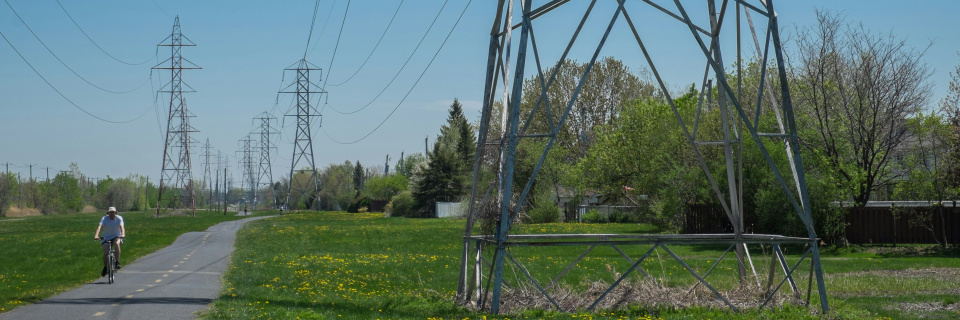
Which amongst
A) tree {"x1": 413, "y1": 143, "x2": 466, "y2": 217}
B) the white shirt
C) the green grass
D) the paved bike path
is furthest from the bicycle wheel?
tree {"x1": 413, "y1": 143, "x2": 466, "y2": 217}

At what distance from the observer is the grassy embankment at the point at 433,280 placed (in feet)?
39.9

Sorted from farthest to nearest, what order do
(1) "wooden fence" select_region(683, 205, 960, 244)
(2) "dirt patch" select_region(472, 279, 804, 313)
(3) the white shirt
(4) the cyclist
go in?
(1) "wooden fence" select_region(683, 205, 960, 244) → (3) the white shirt → (4) the cyclist → (2) "dirt patch" select_region(472, 279, 804, 313)

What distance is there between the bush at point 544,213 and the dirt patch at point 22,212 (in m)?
61.2

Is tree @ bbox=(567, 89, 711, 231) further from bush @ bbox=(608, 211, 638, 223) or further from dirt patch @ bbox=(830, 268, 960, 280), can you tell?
dirt patch @ bbox=(830, 268, 960, 280)

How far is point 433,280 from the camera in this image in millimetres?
18531

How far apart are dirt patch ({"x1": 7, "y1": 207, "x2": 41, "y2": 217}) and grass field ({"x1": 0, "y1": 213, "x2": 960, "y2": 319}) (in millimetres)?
66731

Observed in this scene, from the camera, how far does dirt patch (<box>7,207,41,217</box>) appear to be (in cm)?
9249

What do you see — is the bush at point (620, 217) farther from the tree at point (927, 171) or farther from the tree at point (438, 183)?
the tree at point (927, 171)

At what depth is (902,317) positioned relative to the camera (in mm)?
12844

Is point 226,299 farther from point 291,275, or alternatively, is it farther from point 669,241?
point 669,241

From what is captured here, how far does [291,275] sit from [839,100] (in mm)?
21864

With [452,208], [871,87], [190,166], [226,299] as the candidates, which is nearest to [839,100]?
[871,87]

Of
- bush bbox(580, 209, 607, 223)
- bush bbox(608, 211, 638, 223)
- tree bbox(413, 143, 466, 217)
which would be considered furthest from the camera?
tree bbox(413, 143, 466, 217)

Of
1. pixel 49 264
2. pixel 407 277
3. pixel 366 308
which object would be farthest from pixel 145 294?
pixel 49 264
